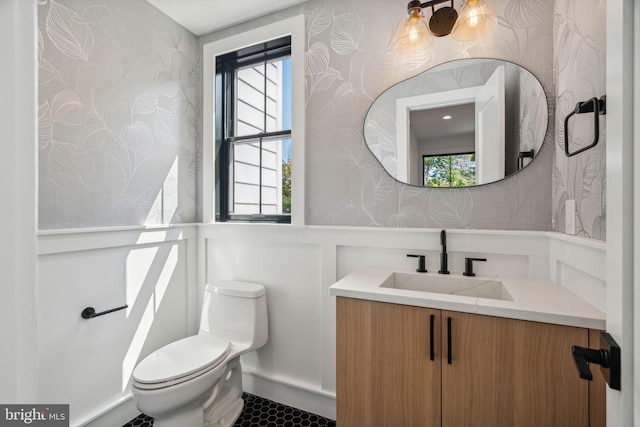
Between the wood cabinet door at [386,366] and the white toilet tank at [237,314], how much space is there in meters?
0.71

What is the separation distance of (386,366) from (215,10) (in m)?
2.31

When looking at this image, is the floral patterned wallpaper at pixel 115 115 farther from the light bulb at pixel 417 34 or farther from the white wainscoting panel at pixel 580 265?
the white wainscoting panel at pixel 580 265

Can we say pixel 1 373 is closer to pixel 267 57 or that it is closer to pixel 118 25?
pixel 118 25

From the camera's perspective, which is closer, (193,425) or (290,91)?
(193,425)

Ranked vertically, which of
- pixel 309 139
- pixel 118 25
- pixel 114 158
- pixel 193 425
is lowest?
pixel 193 425

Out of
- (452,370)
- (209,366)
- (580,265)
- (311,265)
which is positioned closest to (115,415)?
(209,366)

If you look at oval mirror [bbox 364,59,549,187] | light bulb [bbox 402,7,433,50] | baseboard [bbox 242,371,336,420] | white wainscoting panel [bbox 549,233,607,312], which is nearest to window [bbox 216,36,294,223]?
oval mirror [bbox 364,59,549,187]

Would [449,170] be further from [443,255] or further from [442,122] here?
[443,255]

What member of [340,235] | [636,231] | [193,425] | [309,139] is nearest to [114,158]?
[309,139]

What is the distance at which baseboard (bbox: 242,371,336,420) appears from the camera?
5.68ft

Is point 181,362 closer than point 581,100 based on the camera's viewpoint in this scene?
No

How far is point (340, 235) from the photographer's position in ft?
5.68

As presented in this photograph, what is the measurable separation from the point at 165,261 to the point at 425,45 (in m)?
2.03

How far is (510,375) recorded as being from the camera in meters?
0.96
